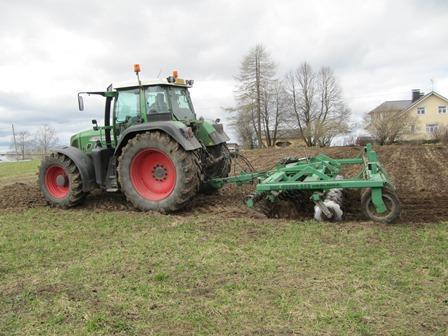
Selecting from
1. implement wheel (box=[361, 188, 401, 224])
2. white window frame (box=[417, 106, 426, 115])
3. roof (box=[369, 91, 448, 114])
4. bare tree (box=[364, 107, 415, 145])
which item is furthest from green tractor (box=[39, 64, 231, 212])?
white window frame (box=[417, 106, 426, 115])

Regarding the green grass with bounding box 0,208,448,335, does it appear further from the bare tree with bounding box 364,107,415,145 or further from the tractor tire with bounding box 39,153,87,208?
the bare tree with bounding box 364,107,415,145

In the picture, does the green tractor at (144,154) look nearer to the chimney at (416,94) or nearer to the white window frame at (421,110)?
the white window frame at (421,110)

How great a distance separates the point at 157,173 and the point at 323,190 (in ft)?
9.33

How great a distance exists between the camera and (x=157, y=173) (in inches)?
310

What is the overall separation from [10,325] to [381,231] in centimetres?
440

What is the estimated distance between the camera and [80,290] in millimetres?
4273

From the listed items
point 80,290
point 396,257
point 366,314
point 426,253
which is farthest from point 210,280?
point 426,253

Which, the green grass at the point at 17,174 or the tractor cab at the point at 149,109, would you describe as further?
the green grass at the point at 17,174

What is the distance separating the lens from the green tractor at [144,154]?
7520 millimetres

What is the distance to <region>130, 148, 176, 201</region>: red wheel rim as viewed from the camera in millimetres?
7805

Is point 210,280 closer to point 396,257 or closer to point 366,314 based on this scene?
point 366,314

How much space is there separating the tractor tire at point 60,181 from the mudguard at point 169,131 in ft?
3.87

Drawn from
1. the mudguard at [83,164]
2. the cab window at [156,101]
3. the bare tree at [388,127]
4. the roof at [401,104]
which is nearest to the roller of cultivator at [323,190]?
the cab window at [156,101]

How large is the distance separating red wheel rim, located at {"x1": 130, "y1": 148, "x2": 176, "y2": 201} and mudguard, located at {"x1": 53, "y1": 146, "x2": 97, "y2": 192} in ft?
3.48
